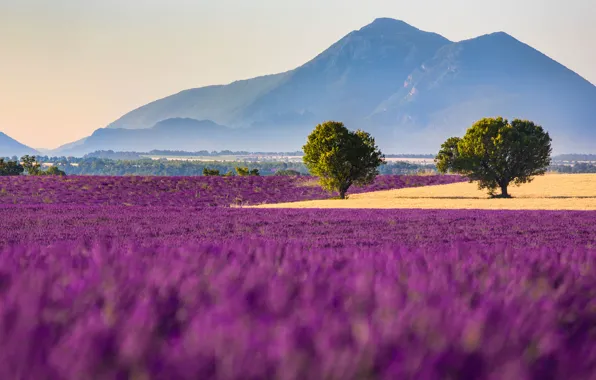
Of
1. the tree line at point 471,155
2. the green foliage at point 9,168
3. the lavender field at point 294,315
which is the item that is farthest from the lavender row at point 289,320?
the green foliage at point 9,168

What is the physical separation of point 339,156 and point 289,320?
5485 centimetres

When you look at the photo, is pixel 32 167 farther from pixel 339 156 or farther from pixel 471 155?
pixel 471 155

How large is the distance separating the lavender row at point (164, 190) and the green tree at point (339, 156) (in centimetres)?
578

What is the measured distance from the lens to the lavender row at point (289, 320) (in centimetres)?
191

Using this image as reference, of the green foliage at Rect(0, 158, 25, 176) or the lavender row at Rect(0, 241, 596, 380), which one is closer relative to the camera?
the lavender row at Rect(0, 241, 596, 380)

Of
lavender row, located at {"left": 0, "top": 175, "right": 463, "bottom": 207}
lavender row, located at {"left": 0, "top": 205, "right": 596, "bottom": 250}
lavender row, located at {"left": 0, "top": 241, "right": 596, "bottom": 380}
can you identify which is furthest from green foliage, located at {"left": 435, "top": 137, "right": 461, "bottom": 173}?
lavender row, located at {"left": 0, "top": 241, "right": 596, "bottom": 380}

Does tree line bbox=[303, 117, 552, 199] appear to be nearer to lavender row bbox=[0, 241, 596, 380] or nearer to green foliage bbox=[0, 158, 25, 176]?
lavender row bbox=[0, 241, 596, 380]

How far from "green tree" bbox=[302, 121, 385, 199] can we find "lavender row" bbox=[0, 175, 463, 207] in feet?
19.0

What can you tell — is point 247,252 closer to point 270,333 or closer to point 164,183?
point 270,333

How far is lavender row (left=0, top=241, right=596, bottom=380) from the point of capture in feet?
6.27

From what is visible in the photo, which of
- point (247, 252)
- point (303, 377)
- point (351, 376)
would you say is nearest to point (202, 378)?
point (303, 377)

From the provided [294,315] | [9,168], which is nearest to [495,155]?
[294,315]

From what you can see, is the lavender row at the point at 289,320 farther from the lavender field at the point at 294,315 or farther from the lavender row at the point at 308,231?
the lavender row at the point at 308,231

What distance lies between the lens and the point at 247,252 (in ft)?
15.4
